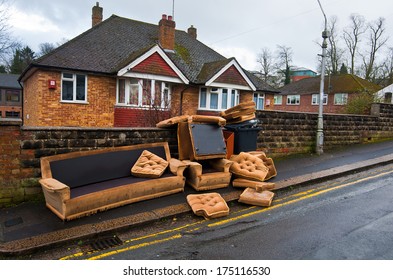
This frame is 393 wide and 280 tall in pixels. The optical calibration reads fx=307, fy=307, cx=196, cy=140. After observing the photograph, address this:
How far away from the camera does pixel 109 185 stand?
19.4ft

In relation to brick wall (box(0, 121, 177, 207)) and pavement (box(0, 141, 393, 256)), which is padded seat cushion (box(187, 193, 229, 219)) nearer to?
pavement (box(0, 141, 393, 256))

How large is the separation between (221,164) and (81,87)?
1180 centimetres

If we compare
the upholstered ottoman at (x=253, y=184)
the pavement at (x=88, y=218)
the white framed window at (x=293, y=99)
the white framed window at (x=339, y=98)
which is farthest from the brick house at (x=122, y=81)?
the white framed window at (x=293, y=99)

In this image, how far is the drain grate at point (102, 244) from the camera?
14.5 ft

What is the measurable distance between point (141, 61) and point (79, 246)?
44.1ft

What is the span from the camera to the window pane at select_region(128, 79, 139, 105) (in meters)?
17.0

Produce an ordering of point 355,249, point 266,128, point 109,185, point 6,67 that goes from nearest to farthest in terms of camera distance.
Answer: point 355,249, point 109,185, point 266,128, point 6,67

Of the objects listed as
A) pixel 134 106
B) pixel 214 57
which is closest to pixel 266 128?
pixel 134 106

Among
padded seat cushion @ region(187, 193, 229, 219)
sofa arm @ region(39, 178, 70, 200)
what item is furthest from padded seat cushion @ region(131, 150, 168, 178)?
sofa arm @ region(39, 178, 70, 200)

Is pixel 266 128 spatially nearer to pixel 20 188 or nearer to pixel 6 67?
pixel 20 188

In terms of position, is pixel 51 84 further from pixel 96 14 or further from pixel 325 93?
pixel 325 93

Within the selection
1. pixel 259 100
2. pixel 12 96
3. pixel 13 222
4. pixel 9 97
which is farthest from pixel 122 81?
pixel 9 97

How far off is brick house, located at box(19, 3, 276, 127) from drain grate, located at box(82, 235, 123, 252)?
7.48 m

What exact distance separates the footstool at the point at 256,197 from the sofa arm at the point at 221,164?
845 mm
